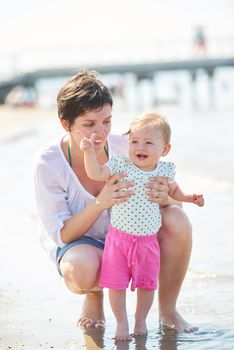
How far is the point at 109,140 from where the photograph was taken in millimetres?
4051

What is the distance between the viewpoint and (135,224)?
12.1 feet

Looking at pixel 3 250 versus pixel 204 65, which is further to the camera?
pixel 204 65

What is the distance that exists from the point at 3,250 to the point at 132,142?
2000 millimetres

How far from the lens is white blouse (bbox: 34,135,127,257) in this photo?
390 centimetres

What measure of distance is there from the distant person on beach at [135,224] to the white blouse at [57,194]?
9.2 inches

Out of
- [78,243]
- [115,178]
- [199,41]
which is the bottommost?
[78,243]

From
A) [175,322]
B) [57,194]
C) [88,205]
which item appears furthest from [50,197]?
[175,322]

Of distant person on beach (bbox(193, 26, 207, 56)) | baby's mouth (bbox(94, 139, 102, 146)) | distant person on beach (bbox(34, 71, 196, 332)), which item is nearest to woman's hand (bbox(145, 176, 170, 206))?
distant person on beach (bbox(34, 71, 196, 332))

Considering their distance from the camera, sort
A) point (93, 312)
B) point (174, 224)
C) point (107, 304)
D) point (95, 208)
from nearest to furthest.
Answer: point (95, 208), point (174, 224), point (93, 312), point (107, 304)

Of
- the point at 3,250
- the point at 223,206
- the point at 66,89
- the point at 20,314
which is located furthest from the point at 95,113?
the point at 223,206

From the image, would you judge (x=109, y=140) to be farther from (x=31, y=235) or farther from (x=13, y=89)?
(x=13, y=89)

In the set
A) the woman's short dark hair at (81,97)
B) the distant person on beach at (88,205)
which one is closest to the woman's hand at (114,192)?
the distant person on beach at (88,205)

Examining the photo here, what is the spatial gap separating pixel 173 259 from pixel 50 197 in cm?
63

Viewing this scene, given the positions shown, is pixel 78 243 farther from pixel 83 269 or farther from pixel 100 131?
pixel 100 131
